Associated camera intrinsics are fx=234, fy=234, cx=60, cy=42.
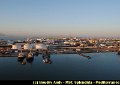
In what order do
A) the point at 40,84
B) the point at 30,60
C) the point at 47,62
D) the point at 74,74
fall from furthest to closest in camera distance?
the point at 30,60, the point at 47,62, the point at 74,74, the point at 40,84

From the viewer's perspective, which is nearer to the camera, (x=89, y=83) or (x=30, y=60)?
(x=89, y=83)

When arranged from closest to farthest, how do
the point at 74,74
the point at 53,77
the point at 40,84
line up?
the point at 40,84 < the point at 53,77 < the point at 74,74

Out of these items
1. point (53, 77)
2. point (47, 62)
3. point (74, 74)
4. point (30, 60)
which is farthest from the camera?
point (30, 60)

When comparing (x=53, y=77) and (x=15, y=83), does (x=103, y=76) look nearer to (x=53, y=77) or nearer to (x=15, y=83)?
(x=53, y=77)

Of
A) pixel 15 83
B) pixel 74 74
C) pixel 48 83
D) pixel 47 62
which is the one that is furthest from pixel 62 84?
pixel 47 62

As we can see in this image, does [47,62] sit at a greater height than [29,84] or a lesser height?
lesser

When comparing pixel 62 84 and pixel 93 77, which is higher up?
pixel 62 84

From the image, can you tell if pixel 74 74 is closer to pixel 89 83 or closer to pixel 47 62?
pixel 47 62

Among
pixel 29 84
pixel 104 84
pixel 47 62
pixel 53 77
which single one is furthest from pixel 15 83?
pixel 47 62

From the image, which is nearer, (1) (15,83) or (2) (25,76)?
(1) (15,83)
